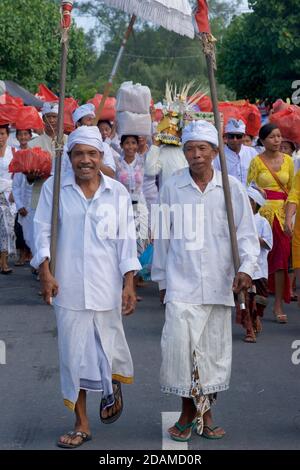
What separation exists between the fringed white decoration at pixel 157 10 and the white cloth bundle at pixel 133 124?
515 cm

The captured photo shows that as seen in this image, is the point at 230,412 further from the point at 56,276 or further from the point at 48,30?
the point at 48,30

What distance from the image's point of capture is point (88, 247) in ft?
22.4

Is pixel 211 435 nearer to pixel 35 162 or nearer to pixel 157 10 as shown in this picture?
pixel 157 10

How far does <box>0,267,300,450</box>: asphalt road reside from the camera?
22.6 ft

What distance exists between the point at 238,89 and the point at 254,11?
5004 mm

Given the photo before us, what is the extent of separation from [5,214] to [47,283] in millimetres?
8345

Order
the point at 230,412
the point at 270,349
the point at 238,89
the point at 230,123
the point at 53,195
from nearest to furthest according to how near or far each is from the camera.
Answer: the point at 53,195 → the point at 230,412 → the point at 270,349 → the point at 230,123 → the point at 238,89

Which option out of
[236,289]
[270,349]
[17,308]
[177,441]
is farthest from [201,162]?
[17,308]

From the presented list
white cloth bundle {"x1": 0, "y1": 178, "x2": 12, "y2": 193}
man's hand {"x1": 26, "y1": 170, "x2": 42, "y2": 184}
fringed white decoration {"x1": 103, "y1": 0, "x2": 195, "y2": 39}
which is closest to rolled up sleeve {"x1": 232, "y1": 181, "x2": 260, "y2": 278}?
fringed white decoration {"x1": 103, "y1": 0, "x2": 195, "y2": 39}

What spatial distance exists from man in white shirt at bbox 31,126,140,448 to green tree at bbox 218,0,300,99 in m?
22.5

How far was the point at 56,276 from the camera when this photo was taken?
22.5 ft

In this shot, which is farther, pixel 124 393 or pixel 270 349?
pixel 270 349

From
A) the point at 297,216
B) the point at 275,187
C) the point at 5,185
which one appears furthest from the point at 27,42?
the point at 297,216

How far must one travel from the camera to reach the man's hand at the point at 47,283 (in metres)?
6.70
